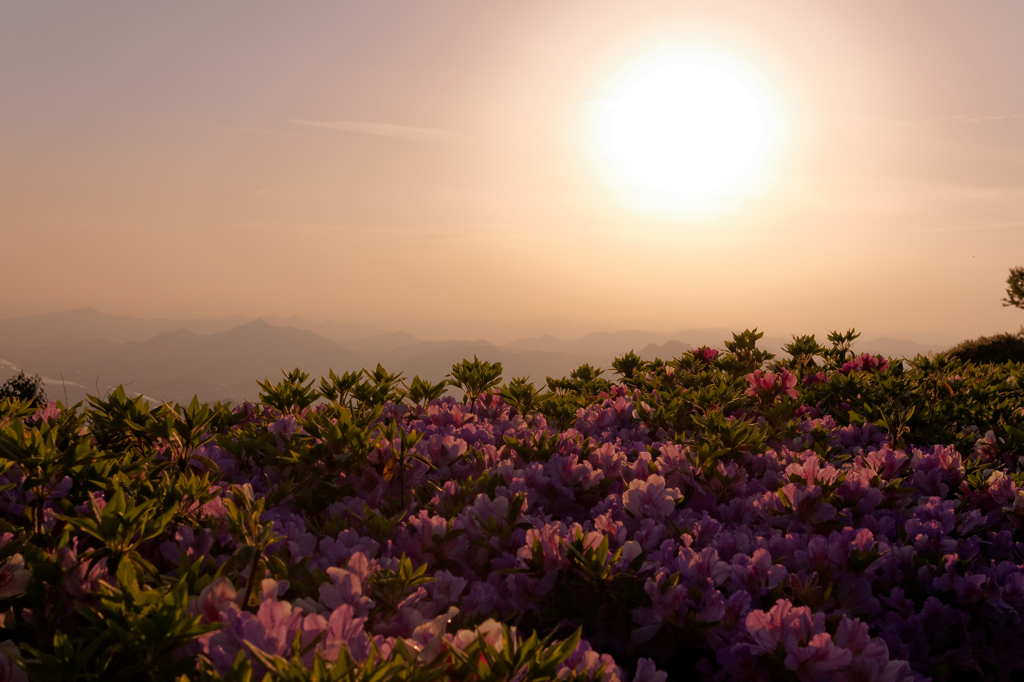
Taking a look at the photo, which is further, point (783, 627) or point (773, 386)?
point (773, 386)

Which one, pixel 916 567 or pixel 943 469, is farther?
pixel 943 469

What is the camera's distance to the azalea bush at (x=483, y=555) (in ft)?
5.57

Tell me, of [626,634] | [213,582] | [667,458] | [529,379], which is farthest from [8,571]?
[529,379]

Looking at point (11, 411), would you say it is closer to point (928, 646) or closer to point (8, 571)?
point (8, 571)

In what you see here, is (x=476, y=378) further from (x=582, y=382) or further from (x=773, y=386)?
(x=773, y=386)

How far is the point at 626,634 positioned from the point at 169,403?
240 centimetres

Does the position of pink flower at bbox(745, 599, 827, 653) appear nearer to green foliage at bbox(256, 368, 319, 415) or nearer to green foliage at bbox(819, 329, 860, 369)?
green foliage at bbox(256, 368, 319, 415)

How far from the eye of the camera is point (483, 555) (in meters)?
2.64

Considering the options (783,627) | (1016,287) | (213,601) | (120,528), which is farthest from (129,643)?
(1016,287)

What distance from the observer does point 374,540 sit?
2.59 m

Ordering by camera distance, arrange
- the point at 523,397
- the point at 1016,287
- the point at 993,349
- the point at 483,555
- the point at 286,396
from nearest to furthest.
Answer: the point at 483,555
the point at 286,396
the point at 523,397
the point at 993,349
the point at 1016,287

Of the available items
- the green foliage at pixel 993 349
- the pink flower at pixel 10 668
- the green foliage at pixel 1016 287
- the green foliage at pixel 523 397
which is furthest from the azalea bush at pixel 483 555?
the green foliage at pixel 1016 287

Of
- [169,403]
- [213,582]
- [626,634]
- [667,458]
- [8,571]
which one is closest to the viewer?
[213,582]

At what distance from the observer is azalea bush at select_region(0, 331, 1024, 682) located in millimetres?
1699
